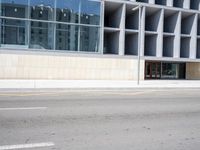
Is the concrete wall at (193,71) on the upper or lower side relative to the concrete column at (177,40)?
lower

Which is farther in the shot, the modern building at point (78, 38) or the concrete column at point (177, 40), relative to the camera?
the concrete column at point (177, 40)

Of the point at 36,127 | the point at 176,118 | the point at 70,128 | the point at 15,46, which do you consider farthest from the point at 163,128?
the point at 15,46

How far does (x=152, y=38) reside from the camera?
1422 inches

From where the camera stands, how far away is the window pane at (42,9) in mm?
27469

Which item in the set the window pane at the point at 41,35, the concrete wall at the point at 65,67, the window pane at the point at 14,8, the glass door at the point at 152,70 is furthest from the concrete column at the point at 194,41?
the window pane at the point at 14,8

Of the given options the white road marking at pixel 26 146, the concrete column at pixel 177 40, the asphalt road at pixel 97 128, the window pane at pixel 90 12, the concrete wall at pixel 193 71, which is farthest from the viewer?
the concrete wall at pixel 193 71

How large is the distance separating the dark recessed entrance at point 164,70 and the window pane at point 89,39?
11.2 m

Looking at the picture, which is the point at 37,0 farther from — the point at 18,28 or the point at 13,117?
the point at 13,117

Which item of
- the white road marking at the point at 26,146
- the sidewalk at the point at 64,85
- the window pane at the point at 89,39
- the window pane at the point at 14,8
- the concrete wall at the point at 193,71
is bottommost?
the white road marking at the point at 26,146

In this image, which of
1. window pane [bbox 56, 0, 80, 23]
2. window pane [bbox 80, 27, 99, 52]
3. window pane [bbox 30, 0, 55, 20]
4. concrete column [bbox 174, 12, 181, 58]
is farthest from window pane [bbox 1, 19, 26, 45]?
concrete column [bbox 174, 12, 181, 58]

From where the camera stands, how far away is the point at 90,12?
99.0 feet

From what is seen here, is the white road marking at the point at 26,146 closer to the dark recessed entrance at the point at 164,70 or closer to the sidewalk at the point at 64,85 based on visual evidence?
the sidewalk at the point at 64,85

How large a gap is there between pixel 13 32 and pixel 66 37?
5.33 meters

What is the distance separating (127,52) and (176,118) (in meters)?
28.5
